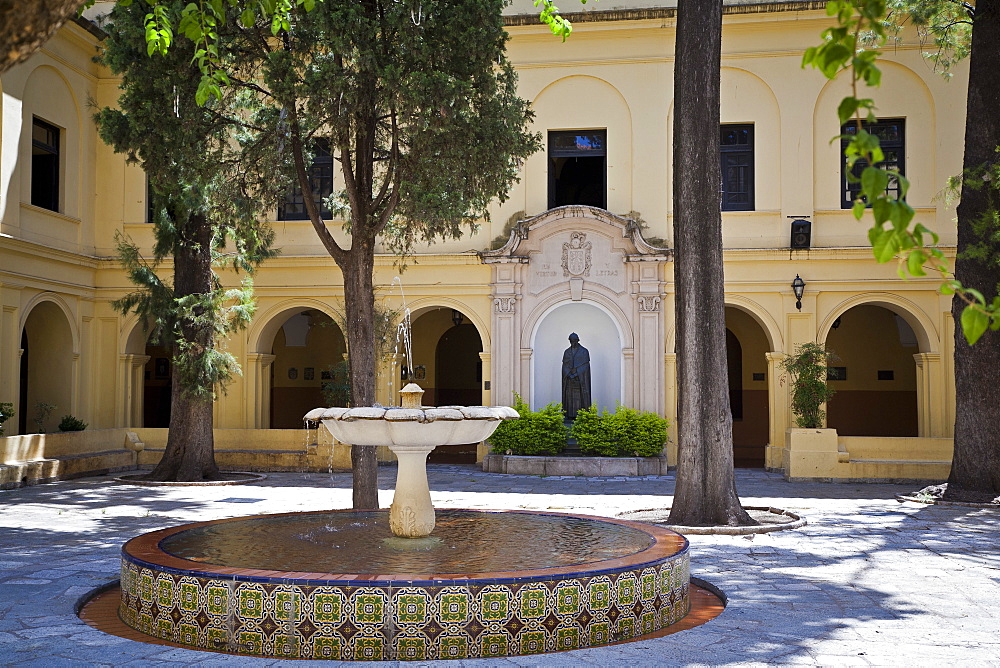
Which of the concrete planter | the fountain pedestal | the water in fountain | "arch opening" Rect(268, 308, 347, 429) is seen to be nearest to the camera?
the water in fountain

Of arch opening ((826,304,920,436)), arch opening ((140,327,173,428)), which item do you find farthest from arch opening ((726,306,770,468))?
arch opening ((140,327,173,428))

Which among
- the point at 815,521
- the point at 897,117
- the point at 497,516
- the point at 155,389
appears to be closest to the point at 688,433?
the point at 815,521

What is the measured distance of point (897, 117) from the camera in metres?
18.0

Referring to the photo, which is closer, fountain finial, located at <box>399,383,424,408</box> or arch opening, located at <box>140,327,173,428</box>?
fountain finial, located at <box>399,383,424,408</box>

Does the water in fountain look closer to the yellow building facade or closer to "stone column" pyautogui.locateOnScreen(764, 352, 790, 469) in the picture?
the yellow building facade

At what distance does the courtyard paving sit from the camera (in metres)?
5.09

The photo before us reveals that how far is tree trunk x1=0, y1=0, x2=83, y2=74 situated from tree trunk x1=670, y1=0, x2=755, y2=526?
835 centimetres

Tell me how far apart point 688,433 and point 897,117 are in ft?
35.1

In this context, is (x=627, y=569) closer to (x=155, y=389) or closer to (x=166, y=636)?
(x=166, y=636)

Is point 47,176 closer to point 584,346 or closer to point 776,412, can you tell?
point 584,346

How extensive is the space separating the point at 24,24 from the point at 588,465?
1456 centimetres

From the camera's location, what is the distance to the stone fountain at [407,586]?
5039 mm

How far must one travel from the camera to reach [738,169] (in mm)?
18484

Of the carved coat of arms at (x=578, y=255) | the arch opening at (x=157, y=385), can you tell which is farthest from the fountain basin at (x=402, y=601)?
the arch opening at (x=157, y=385)
